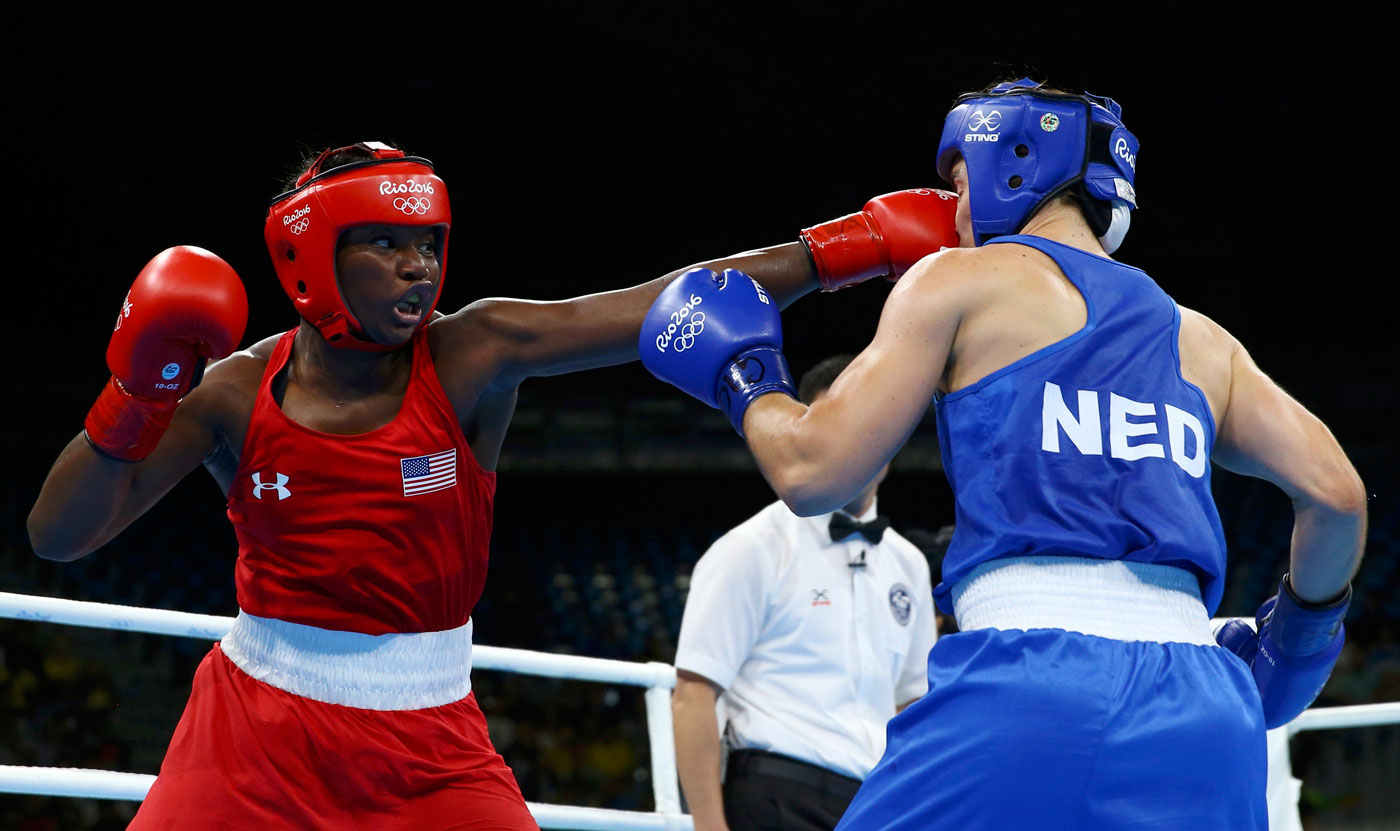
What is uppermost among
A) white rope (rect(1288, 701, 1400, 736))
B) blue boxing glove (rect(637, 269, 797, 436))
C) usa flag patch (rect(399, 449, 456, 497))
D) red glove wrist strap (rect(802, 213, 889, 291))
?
red glove wrist strap (rect(802, 213, 889, 291))

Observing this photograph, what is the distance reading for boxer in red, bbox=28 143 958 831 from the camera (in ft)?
6.41

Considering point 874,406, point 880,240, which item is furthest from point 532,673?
point 874,406

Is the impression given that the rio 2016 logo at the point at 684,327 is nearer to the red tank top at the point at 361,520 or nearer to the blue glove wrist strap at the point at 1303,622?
the red tank top at the point at 361,520

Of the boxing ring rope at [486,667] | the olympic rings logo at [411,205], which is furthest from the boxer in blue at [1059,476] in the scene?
the boxing ring rope at [486,667]

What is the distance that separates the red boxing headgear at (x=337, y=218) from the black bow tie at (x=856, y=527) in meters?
1.34

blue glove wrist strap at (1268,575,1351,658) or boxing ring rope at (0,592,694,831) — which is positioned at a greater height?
blue glove wrist strap at (1268,575,1351,658)

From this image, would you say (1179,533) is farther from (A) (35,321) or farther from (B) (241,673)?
(A) (35,321)

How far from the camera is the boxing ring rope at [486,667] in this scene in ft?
7.49

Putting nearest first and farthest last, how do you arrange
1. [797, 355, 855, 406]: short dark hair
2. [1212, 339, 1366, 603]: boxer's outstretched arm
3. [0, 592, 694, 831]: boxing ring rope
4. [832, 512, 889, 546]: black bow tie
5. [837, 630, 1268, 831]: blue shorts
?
1. [837, 630, 1268, 831]: blue shorts
2. [1212, 339, 1366, 603]: boxer's outstretched arm
3. [0, 592, 694, 831]: boxing ring rope
4. [832, 512, 889, 546]: black bow tie
5. [797, 355, 855, 406]: short dark hair

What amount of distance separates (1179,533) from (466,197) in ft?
31.7

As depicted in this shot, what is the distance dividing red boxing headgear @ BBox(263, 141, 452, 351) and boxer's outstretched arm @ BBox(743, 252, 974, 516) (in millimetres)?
848

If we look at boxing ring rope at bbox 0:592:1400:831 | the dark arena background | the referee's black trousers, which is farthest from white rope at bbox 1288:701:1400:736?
the dark arena background

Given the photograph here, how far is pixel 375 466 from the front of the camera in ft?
6.82

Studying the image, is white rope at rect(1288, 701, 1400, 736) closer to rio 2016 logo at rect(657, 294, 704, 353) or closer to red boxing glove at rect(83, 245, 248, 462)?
rio 2016 logo at rect(657, 294, 704, 353)
